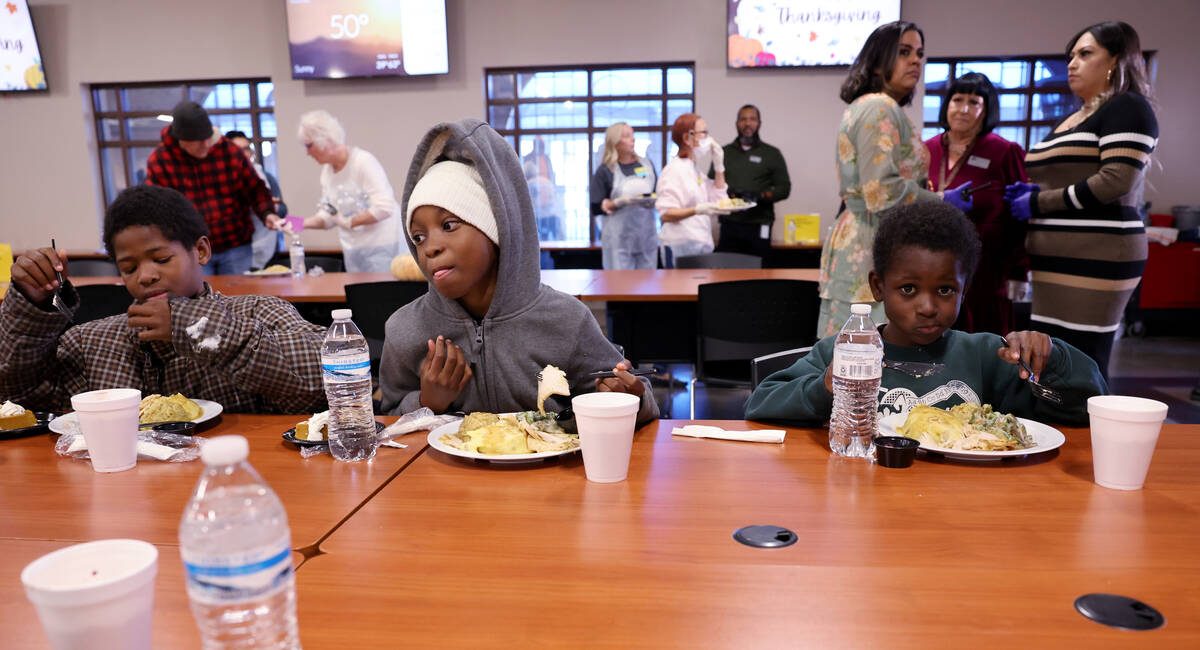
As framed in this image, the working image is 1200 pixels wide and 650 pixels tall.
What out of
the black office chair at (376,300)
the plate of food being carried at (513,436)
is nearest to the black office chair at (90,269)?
the black office chair at (376,300)

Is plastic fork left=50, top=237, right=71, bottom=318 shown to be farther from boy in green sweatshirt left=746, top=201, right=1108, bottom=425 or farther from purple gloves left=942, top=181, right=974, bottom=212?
purple gloves left=942, top=181, right=974, bottom=212

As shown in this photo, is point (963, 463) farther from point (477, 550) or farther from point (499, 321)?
point (499, 321)

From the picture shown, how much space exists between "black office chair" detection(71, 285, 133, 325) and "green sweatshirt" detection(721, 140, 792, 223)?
483 centimetres

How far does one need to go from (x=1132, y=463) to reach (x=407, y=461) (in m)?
1.19

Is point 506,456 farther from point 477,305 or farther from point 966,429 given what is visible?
point 966,429

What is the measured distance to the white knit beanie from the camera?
5.19ft

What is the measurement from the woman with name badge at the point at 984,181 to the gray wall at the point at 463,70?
14.9 feet

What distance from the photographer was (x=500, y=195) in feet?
5.33

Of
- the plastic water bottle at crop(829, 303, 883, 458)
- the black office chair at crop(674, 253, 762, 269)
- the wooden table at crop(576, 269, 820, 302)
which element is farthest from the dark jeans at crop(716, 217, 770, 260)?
the plastic water bottle at crop(829, 303, 883, 458)

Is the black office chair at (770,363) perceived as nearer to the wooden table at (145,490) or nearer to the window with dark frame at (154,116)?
the wooden table at (145,490)

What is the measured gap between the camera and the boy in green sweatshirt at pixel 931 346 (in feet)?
5.21

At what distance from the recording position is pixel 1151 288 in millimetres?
6730

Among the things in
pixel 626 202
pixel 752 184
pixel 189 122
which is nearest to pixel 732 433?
pixel 189 122

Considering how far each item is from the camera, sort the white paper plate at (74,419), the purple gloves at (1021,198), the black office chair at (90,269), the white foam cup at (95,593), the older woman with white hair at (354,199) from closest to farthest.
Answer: the white foam cup at (95,593), the white paper plate at (74,419), the purple gloves at (1021,198), the older woman with white hair at (354,199), the black office chair at (90,269)
